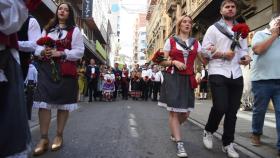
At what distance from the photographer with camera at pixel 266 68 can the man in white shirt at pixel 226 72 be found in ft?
1.16

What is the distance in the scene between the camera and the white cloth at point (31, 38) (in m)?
A: 4.43

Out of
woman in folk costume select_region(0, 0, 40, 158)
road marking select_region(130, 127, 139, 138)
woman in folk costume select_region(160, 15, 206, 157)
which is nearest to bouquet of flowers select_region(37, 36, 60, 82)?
woman in folk costume select_region(160, 15, 206, 157)

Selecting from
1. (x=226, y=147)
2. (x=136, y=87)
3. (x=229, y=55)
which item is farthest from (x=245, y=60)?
(x=136, y=87)

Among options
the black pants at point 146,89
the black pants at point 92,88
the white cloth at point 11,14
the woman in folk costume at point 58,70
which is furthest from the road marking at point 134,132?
the black pants at point 146,89

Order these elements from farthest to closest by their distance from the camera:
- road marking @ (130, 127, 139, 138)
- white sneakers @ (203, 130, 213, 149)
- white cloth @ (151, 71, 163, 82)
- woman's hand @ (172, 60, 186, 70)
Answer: white cloth @ (151, 71, 163, 82), road marking @ (130, 127, 139, 138), white sneakers @ (203, 130, 213, 149), woman's hand @ (172, 60, 186, 70)

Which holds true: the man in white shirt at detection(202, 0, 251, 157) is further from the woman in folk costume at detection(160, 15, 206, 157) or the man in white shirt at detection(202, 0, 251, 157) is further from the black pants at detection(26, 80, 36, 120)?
the black pants at detection(26, 80, 36, 120)

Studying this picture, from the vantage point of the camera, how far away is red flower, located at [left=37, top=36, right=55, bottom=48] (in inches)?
213

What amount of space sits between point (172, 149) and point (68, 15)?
7.71 ft

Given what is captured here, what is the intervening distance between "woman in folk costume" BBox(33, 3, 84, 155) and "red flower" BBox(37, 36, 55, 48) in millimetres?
22

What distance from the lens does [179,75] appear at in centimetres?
616

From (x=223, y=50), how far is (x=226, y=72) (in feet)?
1.07

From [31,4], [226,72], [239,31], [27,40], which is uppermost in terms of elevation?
[239,31]

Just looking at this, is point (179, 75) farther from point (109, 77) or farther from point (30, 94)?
point (109, 77)

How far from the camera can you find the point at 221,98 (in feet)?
19.1
